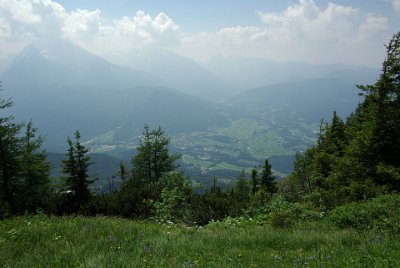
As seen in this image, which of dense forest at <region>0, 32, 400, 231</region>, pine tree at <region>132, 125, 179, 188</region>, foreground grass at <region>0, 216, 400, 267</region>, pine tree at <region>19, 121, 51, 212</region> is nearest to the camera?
foreground grass at <region>0, 216, 400, 267</region>

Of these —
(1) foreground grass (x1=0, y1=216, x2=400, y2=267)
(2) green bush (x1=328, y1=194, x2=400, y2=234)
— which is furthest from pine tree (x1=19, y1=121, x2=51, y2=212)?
(2) green bush (x1=328, y1=194, x2=400, y2=234)

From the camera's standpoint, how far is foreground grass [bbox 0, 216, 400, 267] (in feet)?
15.9

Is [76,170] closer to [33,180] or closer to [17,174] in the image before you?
[33,180]

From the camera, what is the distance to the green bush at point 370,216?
26.9 feet

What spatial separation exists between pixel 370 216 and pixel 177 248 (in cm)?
613

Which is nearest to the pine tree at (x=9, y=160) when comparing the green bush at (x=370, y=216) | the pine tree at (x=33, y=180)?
the pine tree at (x=33, y=180)

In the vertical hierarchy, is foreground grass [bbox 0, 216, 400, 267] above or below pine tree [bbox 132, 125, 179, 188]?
above

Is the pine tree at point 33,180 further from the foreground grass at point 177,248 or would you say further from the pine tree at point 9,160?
the foreground grass at point 177,248

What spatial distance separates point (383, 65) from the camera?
658 inches

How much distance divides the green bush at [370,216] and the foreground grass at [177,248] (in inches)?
61.7

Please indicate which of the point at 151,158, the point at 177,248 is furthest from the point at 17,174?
the point at 177,248

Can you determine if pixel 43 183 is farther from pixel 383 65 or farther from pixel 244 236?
pixel 383 65

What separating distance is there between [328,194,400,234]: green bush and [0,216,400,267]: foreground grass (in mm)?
1568

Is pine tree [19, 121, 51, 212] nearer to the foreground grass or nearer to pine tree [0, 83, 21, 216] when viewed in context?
pine tree [0, 83, 21, 216]
